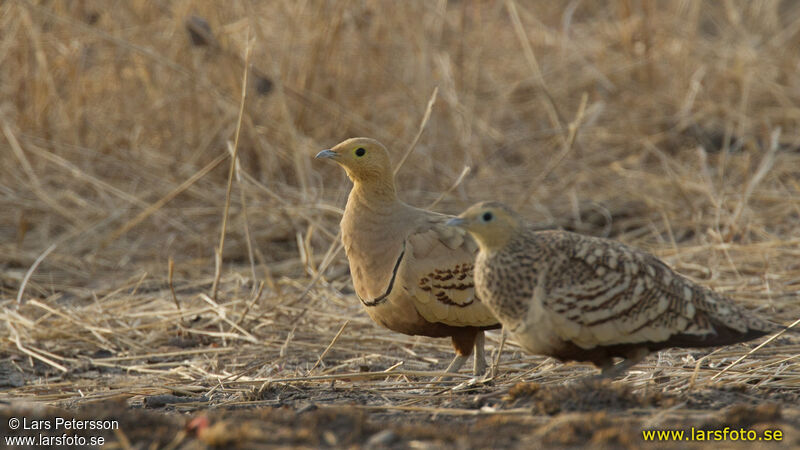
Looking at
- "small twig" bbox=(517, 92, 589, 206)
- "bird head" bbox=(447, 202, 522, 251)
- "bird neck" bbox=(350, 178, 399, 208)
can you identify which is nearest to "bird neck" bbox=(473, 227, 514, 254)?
"bird head" bbox=(447, 202, 522, 251)

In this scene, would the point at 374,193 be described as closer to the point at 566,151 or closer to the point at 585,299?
the point at 585,299

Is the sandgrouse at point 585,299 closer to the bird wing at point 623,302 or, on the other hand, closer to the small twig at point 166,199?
the bird wing at point 623,302

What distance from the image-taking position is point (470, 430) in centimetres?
306

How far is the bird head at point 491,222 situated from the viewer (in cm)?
332

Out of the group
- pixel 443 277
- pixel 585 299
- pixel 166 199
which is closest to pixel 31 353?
pixel 166 199

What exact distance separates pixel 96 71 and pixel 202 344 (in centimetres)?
336

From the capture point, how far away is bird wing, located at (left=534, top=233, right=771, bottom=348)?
3248 mm

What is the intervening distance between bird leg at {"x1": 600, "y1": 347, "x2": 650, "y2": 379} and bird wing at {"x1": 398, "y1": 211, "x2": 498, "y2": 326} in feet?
2.20

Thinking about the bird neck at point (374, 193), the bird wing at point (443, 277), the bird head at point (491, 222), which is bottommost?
the bird wing at point (443, 277)

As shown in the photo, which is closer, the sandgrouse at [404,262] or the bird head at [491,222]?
the bird head at [491,222]

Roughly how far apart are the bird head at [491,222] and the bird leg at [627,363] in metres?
0.63

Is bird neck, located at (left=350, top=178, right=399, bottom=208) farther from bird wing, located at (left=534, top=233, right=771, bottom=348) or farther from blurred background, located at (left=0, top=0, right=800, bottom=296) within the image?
blurred background, located at (left=0, top=0, right=800, bottom=296)

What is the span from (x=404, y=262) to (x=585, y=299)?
101cm

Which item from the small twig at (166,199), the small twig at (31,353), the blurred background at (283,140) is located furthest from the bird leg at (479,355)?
the blurred background at (283,140)
